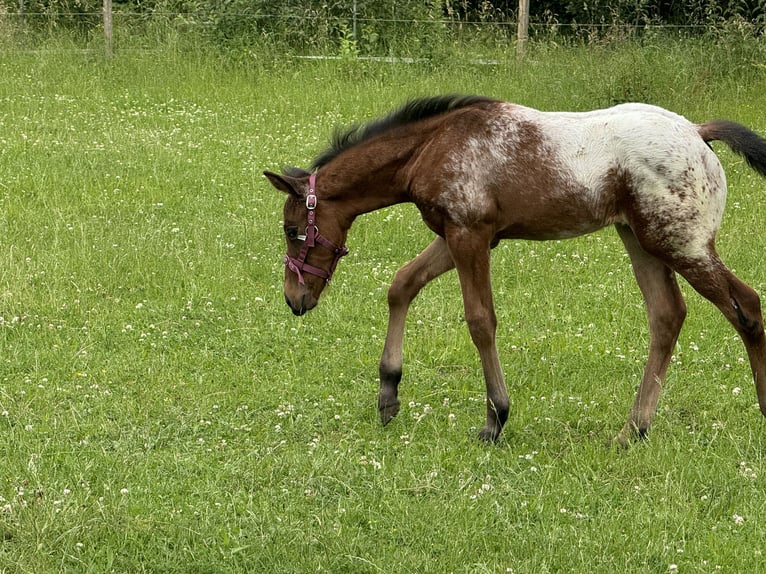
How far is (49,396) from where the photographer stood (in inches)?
265

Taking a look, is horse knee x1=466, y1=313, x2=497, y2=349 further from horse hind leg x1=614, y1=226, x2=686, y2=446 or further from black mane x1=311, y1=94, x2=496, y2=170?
black mane x1=311, y1=94, x2=496, y2=170

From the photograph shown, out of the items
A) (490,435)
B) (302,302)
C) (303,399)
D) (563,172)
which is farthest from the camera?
(303,399)

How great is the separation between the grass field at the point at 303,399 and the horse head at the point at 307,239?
744 millimetres

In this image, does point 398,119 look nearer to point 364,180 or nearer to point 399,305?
point 364,180

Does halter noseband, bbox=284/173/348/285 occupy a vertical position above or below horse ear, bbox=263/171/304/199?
below

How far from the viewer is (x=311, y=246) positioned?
643 centimetres

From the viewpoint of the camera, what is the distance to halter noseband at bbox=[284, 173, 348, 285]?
6359 millimetres

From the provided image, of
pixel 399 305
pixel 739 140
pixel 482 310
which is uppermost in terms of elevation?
pixel 739 140

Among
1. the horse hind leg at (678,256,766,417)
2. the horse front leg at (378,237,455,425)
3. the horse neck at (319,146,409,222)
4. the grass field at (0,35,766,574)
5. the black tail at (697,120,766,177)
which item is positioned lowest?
the grass field at (0,35,766,574)

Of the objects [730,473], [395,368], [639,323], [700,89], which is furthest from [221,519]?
[700,89]

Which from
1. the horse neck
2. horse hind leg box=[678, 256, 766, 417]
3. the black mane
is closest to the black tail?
horse hind leg box=[678, 256, 766, 417]

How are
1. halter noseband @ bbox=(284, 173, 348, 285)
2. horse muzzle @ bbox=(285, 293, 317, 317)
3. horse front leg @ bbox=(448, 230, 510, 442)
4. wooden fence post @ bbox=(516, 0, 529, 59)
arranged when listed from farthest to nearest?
wooden fence post @ bbox=(516, 0, 529, 59) < horse muzzle @ bbox=(285, 293, 317, 317) < halter noseband @ bbox=(284, 173, 348, 285) < horse front leg @ bbox=(448, 230, 510, 442)

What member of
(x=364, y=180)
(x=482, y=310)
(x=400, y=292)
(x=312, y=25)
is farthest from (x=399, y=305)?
(x=312, y=25)

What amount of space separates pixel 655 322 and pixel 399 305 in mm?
1489
